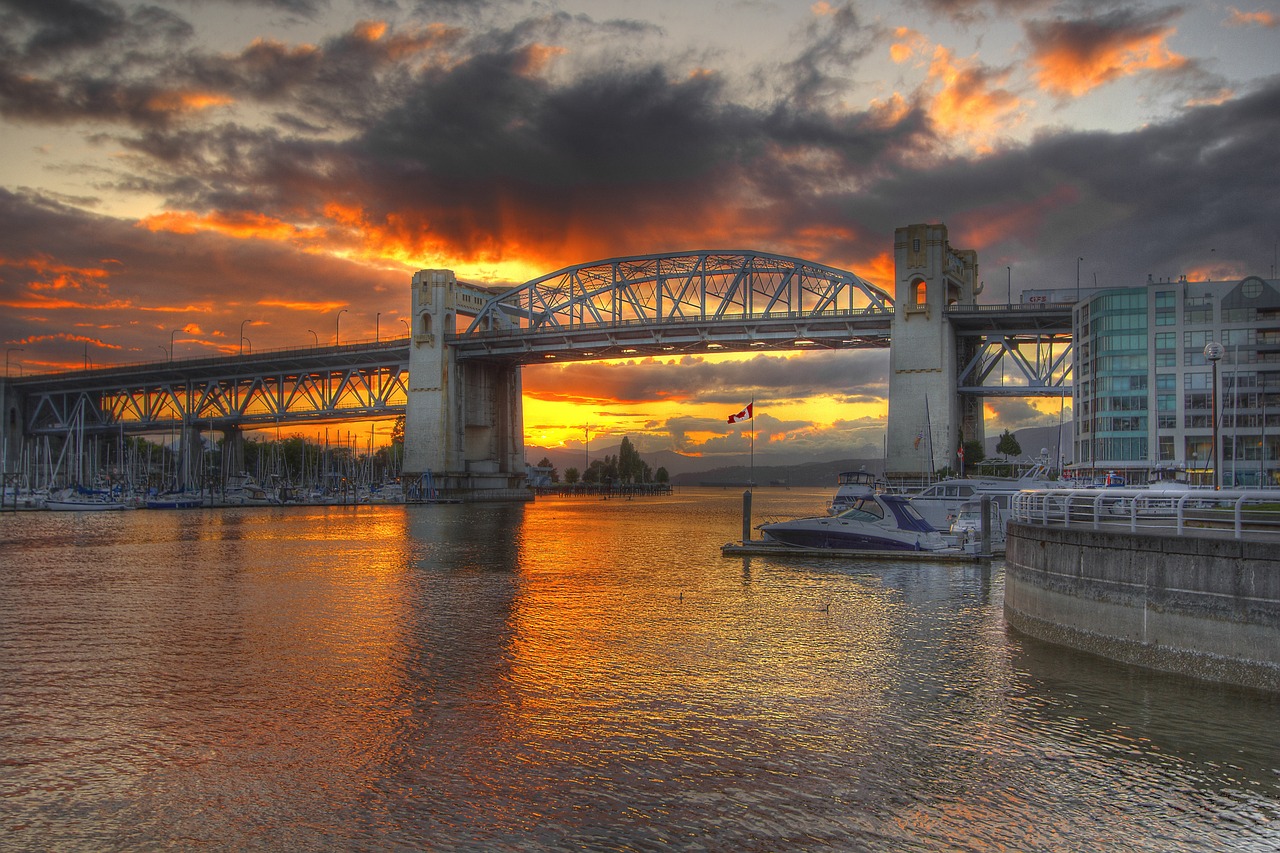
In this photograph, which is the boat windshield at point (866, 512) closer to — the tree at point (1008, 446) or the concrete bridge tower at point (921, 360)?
the concrete bridge tower at point (921, 360)

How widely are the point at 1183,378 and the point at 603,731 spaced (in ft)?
232

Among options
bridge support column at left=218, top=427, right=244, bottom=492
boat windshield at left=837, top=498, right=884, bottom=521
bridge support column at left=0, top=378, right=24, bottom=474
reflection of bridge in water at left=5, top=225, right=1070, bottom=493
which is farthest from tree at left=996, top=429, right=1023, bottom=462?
bridge support column at left=0, top=378, right=24, bottom=474

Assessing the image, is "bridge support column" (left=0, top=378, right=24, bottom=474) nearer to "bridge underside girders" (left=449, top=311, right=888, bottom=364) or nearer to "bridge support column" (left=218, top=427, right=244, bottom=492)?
"bridge support column" (left=218, top=427, right=244, bottom=492)

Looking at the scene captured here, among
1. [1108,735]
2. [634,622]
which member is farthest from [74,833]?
[634,622]

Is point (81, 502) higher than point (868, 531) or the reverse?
the reverse

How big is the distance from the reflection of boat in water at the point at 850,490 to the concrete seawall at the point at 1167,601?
38.4m

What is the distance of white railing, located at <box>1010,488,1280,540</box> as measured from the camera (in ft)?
50.2

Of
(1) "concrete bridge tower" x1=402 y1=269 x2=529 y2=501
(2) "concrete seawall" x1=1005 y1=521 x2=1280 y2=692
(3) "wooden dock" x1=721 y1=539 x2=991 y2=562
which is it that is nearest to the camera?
(2) "concrete seawall" x1=1005 y1=521 x2=1280 y2=692

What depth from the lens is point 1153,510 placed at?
21.1m

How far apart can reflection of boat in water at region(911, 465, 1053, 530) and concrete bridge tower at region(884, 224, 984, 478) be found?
26997mm

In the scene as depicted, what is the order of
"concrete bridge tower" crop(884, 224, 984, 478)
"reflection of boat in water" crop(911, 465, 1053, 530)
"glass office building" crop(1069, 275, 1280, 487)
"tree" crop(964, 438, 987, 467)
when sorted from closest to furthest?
"reflection of boat in water" crop(911, 465, 1053, 530) < "glass office building" crop(1069, 275, 1280, 487) < "concrete bridge tower" crop(884, 224, 984, 478) < "tree" crop(964, 438, 987, 467)

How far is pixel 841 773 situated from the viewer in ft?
38.5

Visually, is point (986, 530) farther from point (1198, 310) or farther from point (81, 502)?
point (81, 502)

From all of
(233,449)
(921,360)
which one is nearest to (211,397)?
(233,449)
